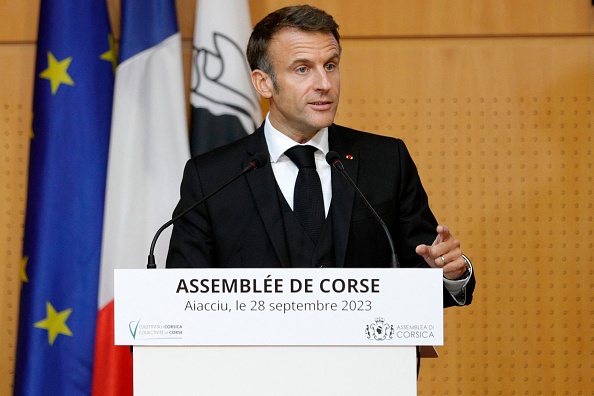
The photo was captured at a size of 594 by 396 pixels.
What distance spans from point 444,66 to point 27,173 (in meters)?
1.76

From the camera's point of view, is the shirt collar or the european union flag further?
the european union flag

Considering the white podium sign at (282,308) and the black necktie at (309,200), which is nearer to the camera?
the white podium sign at (282,308)

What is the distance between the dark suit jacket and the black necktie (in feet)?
0.13

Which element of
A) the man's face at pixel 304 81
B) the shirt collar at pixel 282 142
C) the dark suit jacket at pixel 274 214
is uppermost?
the man's face at pixel 304 81

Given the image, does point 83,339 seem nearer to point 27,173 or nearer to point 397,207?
point 27,173

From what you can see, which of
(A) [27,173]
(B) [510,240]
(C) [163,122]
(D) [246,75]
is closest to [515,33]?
(B) [510,240]

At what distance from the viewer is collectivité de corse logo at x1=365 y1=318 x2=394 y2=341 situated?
1.69 metres

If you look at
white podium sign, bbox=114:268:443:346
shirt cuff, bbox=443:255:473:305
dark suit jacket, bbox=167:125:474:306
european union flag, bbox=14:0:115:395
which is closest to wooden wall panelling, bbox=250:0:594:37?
european union flag, bbox=14:0:115:395

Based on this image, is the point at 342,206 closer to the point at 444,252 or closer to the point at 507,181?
the point at 444,252

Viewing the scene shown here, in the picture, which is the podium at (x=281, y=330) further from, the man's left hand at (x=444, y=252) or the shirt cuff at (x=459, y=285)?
the shirt cuff at (x=459, y=285)

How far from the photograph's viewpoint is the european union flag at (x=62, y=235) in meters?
3.23

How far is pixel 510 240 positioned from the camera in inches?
140

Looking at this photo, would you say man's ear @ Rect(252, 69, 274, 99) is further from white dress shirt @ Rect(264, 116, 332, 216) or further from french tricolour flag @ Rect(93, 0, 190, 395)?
french tricolour flag @ Rect(93, 0, 190, 395)

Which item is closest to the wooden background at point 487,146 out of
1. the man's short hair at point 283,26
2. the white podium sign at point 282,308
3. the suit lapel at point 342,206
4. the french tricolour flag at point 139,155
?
the french tricolour flag at point 139,155
